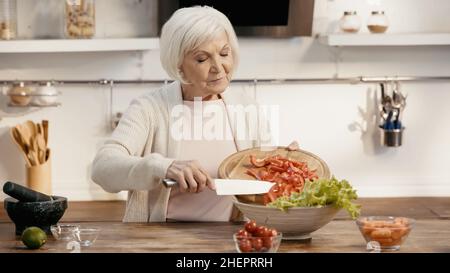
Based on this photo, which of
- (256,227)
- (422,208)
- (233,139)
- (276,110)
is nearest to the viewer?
(256,227)

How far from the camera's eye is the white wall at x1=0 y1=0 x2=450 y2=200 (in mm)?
5234

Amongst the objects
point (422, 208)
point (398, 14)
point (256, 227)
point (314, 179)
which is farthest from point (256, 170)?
point (398, 14)

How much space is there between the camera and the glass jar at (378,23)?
507 centimetres

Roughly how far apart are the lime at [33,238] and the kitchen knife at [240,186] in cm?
39

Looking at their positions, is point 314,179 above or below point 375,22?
below

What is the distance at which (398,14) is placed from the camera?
17.2 ft

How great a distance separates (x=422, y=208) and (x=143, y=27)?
5.87 feet

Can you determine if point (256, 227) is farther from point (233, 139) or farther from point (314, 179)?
point (233, 139)

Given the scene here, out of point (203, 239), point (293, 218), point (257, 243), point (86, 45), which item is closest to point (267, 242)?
point (257, 243)

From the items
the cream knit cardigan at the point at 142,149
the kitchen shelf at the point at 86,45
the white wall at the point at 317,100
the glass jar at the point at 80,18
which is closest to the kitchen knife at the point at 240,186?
the cream knit cardigan at the point at 142,149

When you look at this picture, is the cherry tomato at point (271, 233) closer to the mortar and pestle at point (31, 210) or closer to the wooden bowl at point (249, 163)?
the wooden bowl at point (249, 163)

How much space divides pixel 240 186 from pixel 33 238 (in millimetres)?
587

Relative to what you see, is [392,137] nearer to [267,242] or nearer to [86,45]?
[86,45]

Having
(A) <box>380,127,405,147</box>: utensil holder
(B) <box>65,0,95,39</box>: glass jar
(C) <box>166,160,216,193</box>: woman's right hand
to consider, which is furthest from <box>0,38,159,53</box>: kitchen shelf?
(C) <box>166,160,216,193</box>: woman's right hand
